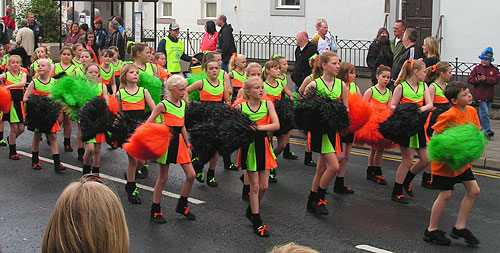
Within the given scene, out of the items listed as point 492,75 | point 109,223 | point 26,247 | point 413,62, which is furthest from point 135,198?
point 492,75

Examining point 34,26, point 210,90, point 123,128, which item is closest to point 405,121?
point 210,90

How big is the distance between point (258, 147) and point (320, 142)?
3.11 ft

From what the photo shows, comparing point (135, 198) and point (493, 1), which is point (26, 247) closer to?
point (135, 198)

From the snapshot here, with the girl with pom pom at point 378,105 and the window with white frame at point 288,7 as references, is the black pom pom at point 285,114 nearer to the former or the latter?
the girl with pom pom at point 378,105

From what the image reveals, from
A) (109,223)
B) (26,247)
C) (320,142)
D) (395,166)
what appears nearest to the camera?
(109,223)

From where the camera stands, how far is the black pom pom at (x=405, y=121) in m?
7.88

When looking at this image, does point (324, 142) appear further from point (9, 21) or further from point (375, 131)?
point (9, 21)

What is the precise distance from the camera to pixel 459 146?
6.21 meters

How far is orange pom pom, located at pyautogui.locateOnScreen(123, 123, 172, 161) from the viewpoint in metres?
6.82

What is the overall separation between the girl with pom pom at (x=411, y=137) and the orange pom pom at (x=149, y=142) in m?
3.05

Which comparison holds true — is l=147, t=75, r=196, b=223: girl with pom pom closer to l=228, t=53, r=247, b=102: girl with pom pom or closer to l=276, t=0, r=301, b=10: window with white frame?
l=228, t=53, r=247, b=102: girl with pom pom

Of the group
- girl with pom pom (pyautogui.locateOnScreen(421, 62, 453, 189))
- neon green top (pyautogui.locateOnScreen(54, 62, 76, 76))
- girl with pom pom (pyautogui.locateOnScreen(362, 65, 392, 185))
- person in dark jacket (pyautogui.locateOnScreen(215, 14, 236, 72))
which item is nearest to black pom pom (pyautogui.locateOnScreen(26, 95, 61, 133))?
neon green top (pyautogui.locateOnScreen(54, 62, 76, 76))

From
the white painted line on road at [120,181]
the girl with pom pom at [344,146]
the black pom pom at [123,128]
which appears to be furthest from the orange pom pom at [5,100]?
the girl with pom pom at [344,146]

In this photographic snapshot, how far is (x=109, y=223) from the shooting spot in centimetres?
253
